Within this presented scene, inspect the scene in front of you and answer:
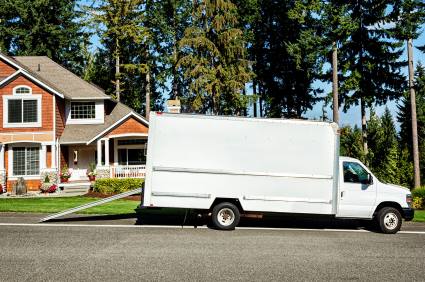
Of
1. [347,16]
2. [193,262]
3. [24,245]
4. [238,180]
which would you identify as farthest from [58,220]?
[347,16]

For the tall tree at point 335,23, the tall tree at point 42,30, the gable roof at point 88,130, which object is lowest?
Result: the gable roof at point 88,130

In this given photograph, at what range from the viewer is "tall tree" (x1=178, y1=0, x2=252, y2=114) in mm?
34156

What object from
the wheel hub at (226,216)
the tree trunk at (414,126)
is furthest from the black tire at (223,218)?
the tree trunk at (414,126)

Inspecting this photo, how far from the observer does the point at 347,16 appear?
32750mm

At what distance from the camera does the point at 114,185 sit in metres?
24.7

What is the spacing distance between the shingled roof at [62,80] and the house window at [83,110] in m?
0.82

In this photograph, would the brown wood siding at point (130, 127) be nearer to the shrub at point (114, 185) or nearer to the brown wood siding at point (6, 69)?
the shrub at point (114, 185)

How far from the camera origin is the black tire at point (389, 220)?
41.2 ft

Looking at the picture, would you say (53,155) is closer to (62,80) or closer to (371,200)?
(62,80)

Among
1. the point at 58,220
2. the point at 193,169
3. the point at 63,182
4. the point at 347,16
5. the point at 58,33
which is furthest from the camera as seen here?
the point at 58,33

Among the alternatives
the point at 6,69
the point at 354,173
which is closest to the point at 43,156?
the point at 6,69

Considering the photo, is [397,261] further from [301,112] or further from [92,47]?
[92,47]

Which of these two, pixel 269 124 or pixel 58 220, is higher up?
pixel 269 124

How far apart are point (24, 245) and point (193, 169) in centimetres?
476
